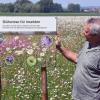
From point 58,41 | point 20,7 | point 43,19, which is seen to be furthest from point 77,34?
point 58,41

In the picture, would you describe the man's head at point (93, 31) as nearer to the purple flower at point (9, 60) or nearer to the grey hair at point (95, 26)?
the grey hair at point (95, 26)

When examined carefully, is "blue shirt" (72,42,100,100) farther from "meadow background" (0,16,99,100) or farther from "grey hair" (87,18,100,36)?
"meadow background" (0,16,99,100)

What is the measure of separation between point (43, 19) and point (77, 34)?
2.70 meters

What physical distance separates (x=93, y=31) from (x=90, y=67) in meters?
0.29

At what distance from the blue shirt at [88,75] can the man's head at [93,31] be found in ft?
0.25

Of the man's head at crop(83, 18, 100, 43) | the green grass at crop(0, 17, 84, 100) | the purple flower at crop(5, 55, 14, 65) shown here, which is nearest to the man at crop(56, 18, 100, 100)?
the man's head at crop(83, 18, 100, 43)

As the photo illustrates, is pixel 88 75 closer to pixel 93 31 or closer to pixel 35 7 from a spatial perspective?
pixel 93 31

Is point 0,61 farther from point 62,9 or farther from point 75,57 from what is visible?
point 75,57

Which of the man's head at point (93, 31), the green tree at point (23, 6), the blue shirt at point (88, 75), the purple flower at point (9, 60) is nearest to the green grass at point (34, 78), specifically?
the purple flower at point (9, 60)

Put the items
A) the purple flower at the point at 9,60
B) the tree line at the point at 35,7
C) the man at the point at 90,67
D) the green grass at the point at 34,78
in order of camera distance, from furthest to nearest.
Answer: the tree line at the point at 35,7 → the purple flower at the point at 9,60 → the green grass at the point at 34,78 → the man at the point at 90,67

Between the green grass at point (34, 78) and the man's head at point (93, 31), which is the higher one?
the man's head at point (93, 31)

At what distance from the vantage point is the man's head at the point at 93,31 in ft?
14.4

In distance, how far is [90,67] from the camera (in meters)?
4.39

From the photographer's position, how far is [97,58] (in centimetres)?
439
